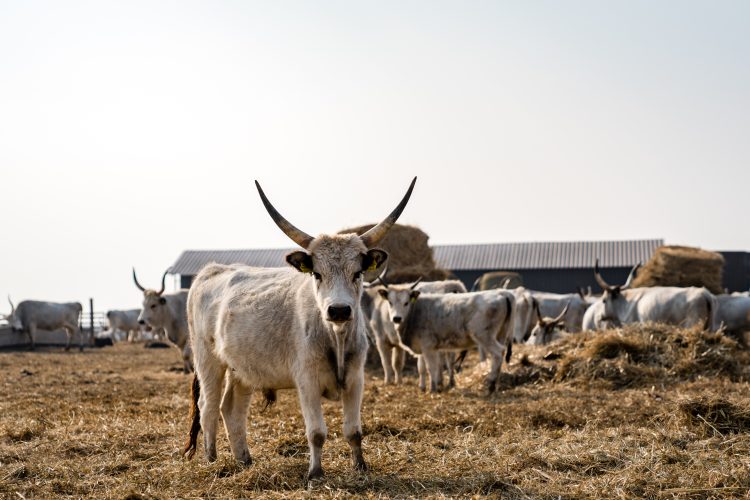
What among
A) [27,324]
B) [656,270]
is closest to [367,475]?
[656,270]

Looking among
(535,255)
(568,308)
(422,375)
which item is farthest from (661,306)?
(535,255)

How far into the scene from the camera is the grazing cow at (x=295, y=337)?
6391mm

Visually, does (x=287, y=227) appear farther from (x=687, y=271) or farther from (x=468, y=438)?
(x=687, y=271)

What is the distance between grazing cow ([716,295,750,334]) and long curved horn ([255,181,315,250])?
17.6 metres

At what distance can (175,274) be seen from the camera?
54.8 metres

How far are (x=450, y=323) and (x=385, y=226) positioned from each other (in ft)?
25.8

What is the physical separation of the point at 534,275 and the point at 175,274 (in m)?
23.5

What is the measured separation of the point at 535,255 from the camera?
5116cm

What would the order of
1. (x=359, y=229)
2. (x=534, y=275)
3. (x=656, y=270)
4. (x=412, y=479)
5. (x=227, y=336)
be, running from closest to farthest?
(x=412, y=479)
(x=227, y=336)
(x=359, y=229)
(x=656, y=270)
(x=534, y=275)

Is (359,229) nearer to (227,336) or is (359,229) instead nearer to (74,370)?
(74,370)

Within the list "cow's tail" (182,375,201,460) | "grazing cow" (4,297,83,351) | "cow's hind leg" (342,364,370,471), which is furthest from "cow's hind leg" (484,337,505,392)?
"grazing cow" (4,297,83,351)

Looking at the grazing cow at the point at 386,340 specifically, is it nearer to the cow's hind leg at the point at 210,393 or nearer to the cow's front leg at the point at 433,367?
the cow's front leg at the point at 433,367

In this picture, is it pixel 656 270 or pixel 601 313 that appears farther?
pixel 656 270

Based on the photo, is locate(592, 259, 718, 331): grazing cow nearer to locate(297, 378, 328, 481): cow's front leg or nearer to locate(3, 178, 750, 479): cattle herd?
locate(3, 178, 750, 479): cattle herd
